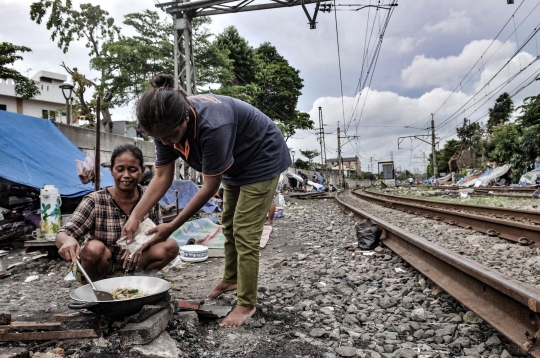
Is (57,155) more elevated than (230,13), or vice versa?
(230,13)

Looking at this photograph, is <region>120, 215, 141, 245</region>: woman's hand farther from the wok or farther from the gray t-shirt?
the gray t-shirt

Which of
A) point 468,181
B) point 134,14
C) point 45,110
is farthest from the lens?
point 45,110

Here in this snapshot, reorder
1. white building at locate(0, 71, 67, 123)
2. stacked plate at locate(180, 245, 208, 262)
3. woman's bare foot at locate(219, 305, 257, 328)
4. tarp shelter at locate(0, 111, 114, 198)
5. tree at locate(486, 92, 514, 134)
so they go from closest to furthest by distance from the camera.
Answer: woman's bare foot at locate(219, 305, 257, 328)
stacked plate at locate(180, 245, 208, 262)
tarp shelter at locate(0, 111, 114, 198)
white building at locate(0, 71, 67, 123)
tree at locate(486, 92, 514, 134)

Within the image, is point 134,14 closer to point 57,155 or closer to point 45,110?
point 57,155

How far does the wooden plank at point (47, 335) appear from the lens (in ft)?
6.40

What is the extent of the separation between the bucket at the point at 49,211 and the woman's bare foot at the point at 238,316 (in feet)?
13.3

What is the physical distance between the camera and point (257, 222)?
253 cm

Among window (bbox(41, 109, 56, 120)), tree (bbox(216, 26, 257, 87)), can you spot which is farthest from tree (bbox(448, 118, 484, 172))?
window (bbox(41, 109, 56, 120))

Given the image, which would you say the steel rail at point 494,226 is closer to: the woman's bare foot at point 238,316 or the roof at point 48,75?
the woman's bare foot at point 238,316

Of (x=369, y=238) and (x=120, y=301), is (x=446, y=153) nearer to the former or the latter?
(x=369, y=238)

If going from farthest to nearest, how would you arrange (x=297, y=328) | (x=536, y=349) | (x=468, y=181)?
(x=468, y=181), (x=297, y=328), (x=536, y=349)

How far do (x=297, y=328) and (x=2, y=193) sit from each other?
23.2ft

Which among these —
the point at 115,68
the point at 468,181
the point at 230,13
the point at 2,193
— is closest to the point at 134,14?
the point at 115,68

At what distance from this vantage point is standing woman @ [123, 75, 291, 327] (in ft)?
6.61
